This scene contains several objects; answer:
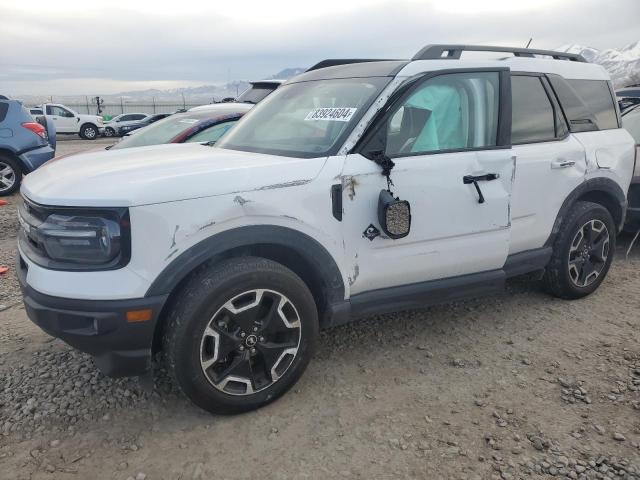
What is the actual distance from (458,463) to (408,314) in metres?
1.65

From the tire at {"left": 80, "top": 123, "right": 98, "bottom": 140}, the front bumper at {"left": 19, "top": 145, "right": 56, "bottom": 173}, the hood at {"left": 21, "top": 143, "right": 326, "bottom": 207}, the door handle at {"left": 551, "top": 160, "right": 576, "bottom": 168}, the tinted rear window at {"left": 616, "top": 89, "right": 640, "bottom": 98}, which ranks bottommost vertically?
the tire at {"left": 80, "top": 123, "right": 98, "bottom": 140}

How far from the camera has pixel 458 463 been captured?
7.80 feet

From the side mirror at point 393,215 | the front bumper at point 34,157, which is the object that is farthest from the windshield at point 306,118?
the front bumper at point 34,157

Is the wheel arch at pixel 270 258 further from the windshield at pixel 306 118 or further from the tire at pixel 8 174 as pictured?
the tire at pixel 8 174

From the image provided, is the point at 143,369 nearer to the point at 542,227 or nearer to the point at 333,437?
the point at 333,437

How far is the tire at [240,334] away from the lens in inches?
97.1

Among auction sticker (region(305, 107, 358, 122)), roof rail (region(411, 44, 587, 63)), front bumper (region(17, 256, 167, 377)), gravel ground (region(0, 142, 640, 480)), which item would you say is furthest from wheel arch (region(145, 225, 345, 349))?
roof rail (region(411, 44, 587, 63))

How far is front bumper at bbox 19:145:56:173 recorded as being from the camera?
28.3 ft

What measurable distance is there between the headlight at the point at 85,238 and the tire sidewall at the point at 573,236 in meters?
3.10

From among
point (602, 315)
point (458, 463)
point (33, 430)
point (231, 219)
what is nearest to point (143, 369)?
point (33, 430)

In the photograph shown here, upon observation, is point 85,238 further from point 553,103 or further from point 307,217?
point 553,103

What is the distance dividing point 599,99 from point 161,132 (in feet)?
14.9

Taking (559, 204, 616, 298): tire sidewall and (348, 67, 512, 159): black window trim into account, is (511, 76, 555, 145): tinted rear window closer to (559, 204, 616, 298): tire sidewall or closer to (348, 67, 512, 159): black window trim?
(348, 67, 512, 159): black window trim

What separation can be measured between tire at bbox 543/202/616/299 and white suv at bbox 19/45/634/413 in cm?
3
